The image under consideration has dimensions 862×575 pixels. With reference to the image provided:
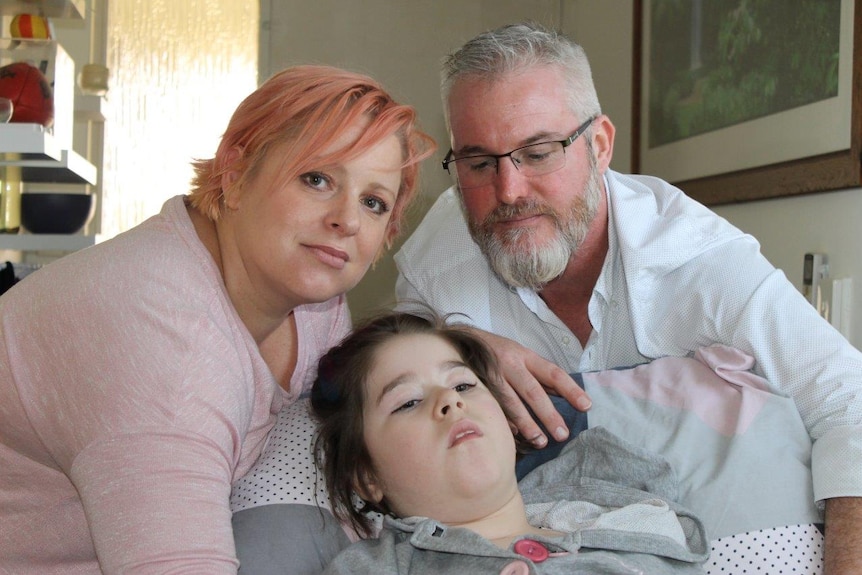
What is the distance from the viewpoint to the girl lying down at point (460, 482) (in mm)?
1139

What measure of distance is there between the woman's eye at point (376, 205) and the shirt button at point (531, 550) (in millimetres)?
465

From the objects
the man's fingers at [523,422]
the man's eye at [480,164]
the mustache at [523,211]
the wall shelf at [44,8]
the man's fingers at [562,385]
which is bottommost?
the man's fingers at [523,422]

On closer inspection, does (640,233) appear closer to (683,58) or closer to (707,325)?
(707,325)

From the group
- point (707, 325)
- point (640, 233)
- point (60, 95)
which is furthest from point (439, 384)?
point (60, 95)

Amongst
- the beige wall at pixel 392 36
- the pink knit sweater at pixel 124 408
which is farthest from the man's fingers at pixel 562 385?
the beige wall at pixel 392 36

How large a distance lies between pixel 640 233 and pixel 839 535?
2.30 feet

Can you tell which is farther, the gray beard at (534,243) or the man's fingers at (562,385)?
the gray beard at (534,243)

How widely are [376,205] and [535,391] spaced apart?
396 millimetres

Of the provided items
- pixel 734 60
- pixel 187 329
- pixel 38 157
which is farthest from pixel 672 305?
pixel 38 157

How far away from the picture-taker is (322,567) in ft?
3.91

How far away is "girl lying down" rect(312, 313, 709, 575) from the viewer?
1139mm

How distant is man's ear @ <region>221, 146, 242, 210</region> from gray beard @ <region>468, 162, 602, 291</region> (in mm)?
651

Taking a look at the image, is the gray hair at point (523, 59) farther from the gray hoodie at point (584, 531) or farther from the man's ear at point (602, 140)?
the gray hoodie at point (584, 531)

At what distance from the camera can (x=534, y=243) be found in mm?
1719
